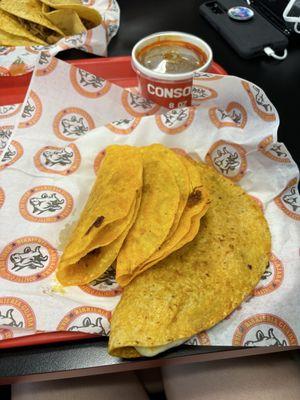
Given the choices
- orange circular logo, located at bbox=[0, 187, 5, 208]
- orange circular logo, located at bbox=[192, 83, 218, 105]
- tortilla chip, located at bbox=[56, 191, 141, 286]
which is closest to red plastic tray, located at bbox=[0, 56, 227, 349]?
orange circular logo, located at bbox=[192, 83, 218, 105]

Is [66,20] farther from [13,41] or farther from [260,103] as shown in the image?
[260,103]

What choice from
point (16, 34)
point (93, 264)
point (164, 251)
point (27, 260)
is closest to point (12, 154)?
point (27, 260)

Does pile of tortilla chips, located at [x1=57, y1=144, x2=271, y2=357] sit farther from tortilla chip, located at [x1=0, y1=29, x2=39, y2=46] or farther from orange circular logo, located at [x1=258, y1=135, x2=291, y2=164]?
tortilla chip, located at [x1=0, y1=29, x2=39, y2=46]

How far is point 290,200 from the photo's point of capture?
109cm

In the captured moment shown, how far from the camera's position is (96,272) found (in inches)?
35.8

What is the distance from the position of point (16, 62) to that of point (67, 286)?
3.15 feet

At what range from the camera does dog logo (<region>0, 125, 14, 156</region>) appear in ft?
4.24

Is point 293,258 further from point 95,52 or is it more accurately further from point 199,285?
point 95,52

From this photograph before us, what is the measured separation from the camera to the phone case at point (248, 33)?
1.76 m

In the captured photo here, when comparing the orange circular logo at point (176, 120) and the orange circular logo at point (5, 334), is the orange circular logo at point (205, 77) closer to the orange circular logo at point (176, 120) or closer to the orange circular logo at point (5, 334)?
the orange circular logo at point (176, 120)

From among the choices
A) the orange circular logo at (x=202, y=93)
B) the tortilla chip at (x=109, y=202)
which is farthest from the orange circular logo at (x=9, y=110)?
the orange circular logo at (x=202, y=93)

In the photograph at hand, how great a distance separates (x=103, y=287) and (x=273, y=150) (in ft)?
1.97

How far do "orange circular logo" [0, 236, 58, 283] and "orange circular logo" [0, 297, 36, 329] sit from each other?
5 cm

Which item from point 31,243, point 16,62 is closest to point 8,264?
point 31,243
